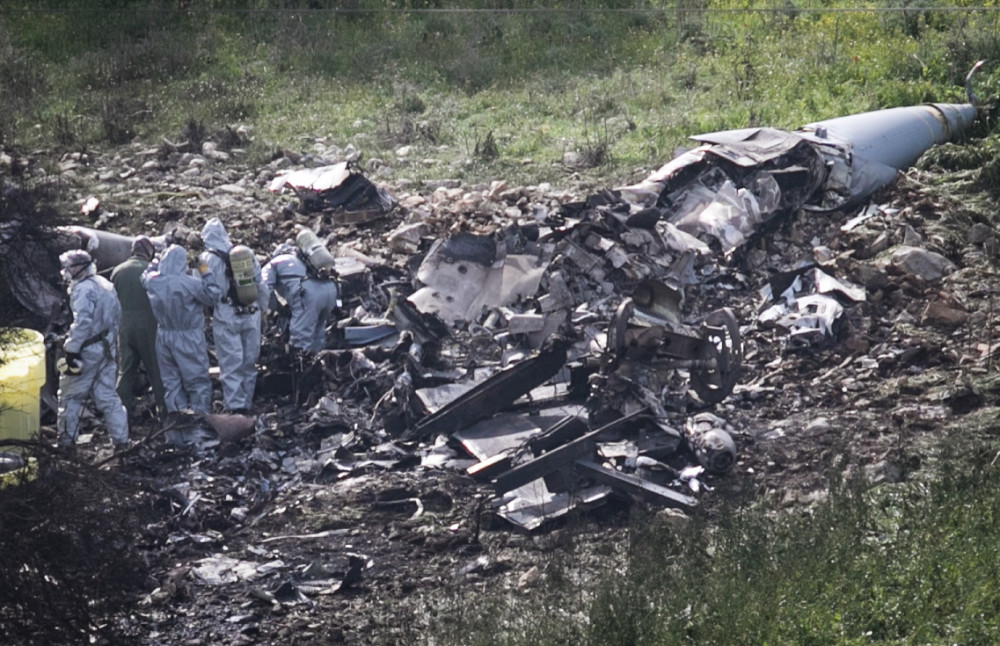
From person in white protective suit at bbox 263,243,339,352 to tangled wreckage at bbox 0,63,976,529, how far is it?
0.18m

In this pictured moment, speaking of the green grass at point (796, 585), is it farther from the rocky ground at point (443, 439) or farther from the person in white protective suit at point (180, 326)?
the person in white protective suit at point (180, 326)

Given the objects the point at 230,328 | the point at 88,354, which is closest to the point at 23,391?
the point at 88,354

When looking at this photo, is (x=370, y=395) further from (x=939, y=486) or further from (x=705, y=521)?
(x=939, y=486)

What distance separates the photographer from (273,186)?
1408 cm

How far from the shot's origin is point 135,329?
10.1m

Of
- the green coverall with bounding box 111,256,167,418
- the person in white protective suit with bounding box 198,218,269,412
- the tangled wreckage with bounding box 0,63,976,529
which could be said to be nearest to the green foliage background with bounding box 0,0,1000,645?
the tangled wreckage with bounding box 0,63,976,529

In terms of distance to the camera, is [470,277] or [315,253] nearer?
[315,253]

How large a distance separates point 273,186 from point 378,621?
8.42 m

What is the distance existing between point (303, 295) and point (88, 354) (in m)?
1.92

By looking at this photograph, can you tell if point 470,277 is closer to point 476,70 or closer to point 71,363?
point 71,363

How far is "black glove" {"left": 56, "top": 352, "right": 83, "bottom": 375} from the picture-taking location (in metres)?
9.33

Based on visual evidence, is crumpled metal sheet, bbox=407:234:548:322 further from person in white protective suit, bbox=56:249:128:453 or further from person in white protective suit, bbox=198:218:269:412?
person in white protective suit, bbox=56:249:128:453

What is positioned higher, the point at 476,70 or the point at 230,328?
the point at 230,328

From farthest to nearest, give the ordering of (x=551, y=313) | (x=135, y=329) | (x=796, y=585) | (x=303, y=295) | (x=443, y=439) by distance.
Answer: (x=551, y=313) → (x=303, y=295) → (x=135, y=329) → (x=443, y=439) → (x=796, y=585)
